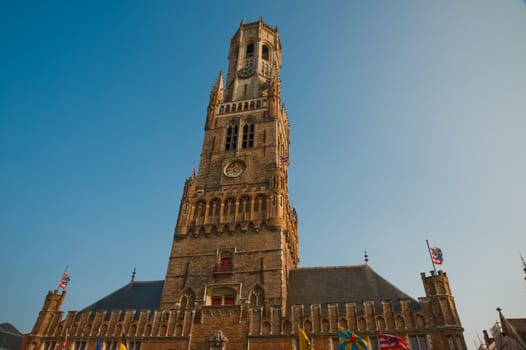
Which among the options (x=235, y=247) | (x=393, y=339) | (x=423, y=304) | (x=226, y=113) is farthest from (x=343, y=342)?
(x=226, y=113)

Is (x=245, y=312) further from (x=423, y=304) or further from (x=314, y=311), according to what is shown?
(x=423, y=304)

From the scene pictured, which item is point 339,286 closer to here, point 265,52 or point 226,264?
point 226,264

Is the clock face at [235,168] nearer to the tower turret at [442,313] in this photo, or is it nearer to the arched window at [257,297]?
the arched window at [257,297]

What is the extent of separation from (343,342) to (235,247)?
40.8ft

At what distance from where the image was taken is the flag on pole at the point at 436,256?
24875mm

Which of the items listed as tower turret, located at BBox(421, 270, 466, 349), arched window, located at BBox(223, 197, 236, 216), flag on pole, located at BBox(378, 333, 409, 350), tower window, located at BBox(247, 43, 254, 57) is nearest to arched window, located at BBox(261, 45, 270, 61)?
tower window, located at BBox(247, 43, 254, 57)

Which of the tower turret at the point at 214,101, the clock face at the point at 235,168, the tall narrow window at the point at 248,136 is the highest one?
the tower turret at the point at 214,101

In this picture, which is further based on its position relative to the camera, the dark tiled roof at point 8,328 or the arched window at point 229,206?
the dark tiled roof at point 8,328

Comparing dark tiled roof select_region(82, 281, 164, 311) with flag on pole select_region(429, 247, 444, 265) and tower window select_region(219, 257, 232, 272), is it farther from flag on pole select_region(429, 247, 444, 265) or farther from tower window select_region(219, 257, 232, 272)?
flag on pole select_region(429, 247, 444, 265)

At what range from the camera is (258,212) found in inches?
1201

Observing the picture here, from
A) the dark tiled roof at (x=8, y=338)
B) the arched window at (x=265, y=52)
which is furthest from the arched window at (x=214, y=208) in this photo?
the dark tiled roof at (x=8, y=338)

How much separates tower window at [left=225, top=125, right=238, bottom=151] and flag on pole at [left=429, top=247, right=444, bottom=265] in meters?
21.3

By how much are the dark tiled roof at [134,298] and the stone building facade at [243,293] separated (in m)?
0.13

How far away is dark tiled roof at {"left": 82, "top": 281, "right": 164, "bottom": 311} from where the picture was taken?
30.9 m
